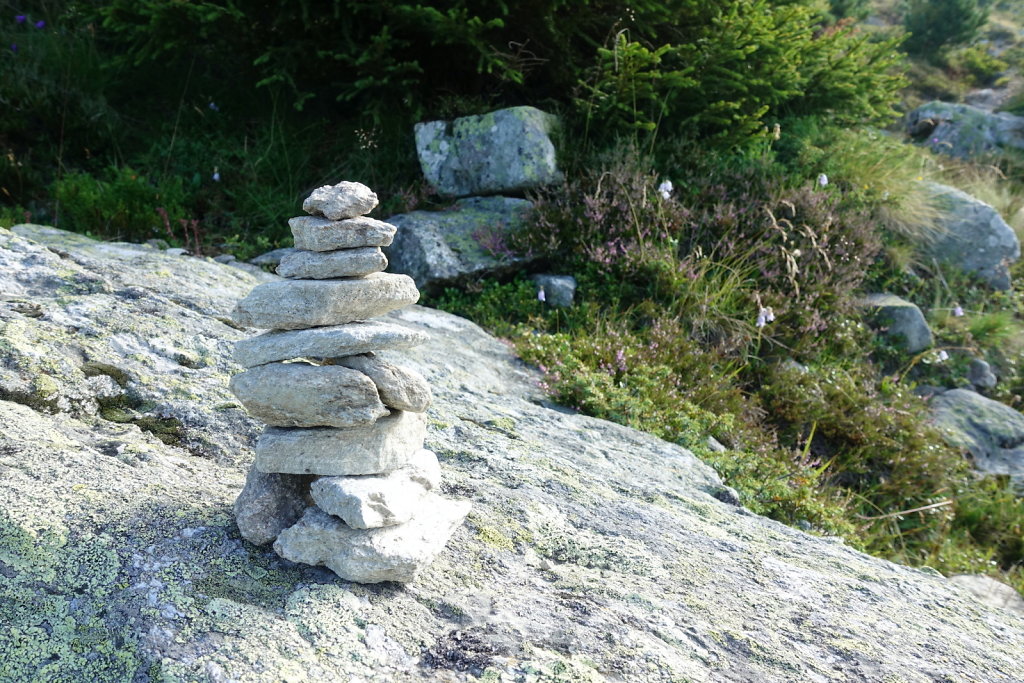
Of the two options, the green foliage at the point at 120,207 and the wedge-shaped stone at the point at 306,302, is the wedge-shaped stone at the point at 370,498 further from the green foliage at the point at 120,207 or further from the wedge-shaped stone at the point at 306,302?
the green foliage at the point at 120,207

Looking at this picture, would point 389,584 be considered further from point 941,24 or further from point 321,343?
point 941,24

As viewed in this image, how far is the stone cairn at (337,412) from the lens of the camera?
2.25 meters

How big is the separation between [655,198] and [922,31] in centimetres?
1917

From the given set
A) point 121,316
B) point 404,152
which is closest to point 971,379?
point 404,152

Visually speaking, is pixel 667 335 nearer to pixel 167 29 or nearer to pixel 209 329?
pixel 209 329

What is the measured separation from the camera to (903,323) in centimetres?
795

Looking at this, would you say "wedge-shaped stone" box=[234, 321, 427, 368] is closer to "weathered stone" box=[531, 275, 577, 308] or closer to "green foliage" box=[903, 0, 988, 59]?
"weathered stone" box=[531, 275, 577, 308]

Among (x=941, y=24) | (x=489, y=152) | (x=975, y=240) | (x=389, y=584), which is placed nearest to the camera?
(x=389, y=584)

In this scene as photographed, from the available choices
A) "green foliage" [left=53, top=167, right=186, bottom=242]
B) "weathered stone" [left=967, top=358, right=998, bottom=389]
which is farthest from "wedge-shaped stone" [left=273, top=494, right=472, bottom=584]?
"weathered stone" [left=967, top=358, right=998, bottom=389]

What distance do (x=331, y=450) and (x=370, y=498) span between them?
0.24 m

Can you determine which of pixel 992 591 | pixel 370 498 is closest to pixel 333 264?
pixel 370 498

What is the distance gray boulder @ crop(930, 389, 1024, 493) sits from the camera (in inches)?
269

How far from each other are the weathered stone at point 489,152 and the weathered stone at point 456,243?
0.27 meters

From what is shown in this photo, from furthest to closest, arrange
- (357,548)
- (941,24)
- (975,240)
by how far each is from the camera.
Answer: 1. (941,24)
2. (975,240)
3. (357,548)
